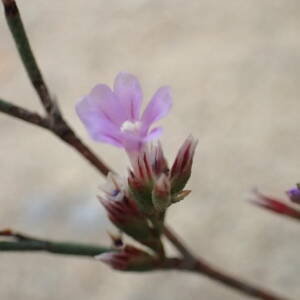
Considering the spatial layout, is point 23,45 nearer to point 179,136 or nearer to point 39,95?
point 39,95

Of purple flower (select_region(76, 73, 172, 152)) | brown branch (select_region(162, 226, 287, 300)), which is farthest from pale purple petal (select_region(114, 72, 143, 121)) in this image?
brown branch (select_region(162, 226, 287, 300))

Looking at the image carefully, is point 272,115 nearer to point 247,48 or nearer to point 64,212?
point 247,48

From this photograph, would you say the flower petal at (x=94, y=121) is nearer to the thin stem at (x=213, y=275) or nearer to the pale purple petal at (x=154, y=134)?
the pale purple petal at (x=154, y=134)

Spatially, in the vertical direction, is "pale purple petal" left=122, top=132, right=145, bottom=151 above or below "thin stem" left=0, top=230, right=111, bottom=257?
above

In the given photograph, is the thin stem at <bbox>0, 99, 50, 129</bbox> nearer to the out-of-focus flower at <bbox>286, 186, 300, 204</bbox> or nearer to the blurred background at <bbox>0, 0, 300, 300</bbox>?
the out-of-focus flower at <bbox>286, 186, 300, 204</bbox>

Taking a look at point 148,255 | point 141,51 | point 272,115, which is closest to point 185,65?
point 141,51

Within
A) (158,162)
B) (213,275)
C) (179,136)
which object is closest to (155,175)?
(158,162)
